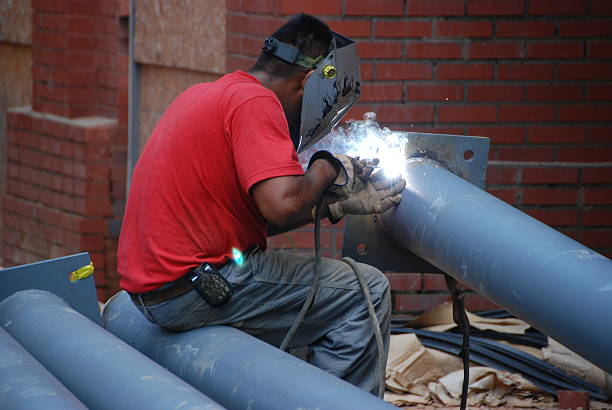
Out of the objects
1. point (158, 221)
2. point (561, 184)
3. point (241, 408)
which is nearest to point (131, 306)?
point (158, 221)

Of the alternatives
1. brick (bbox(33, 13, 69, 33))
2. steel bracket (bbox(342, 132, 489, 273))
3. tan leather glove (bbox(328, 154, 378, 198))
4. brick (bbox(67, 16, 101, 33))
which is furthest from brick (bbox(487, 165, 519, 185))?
brick (bbox(33, 13, 69, 33))

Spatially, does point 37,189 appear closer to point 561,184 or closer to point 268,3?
point 268,3

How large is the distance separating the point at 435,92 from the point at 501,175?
1.75 ft

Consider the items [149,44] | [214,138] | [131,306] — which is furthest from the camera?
[149,44]

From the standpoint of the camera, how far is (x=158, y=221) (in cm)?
311

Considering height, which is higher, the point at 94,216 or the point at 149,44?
the point at 149,44

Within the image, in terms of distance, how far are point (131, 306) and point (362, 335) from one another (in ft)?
2.90

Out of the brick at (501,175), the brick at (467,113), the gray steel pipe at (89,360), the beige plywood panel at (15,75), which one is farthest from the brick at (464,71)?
the beige plywood panel at (15,75)

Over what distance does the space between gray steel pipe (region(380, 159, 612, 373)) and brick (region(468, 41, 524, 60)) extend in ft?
4.85

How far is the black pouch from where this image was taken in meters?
3.06

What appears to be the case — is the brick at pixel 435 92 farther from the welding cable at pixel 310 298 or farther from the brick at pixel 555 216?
the welding cable at pixel 310 298

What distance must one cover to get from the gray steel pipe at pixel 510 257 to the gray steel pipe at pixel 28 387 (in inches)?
46.9

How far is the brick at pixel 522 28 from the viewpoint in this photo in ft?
15.3

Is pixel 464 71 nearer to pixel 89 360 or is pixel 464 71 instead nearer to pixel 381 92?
pixel 381 92
